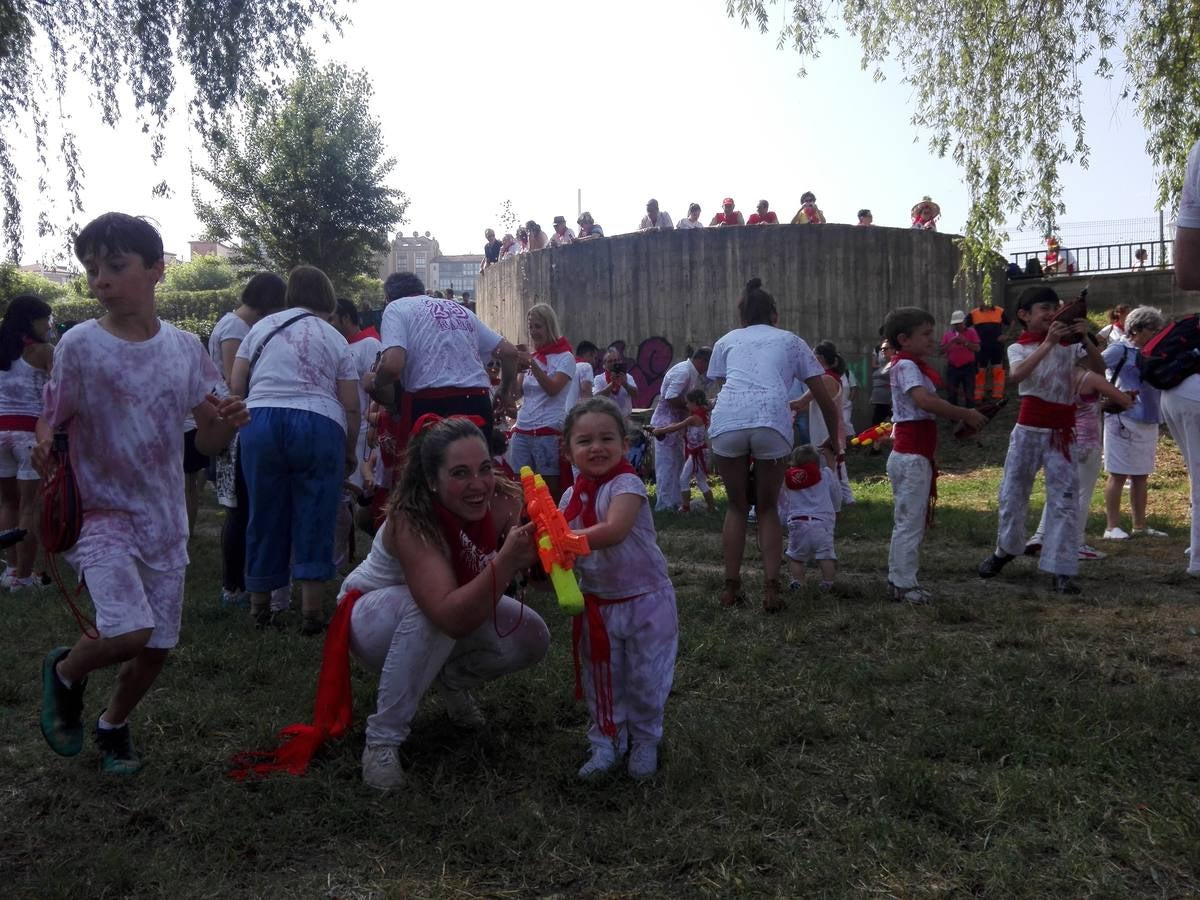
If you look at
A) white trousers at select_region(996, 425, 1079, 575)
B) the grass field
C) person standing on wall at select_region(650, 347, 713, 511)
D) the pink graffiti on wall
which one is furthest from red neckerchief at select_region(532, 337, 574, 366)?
the pink graffiti on wall

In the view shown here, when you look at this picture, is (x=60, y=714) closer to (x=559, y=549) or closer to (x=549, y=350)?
(x=559, y=549)

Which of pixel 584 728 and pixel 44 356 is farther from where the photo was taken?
pixel 44 356

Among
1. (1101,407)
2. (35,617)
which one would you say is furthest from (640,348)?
(35,617)

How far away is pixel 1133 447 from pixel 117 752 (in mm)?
7847

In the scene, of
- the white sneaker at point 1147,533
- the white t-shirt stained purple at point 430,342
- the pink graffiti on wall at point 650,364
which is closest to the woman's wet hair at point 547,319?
the white t-shirt stained purple at point 430,342

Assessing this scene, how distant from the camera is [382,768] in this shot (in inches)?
137

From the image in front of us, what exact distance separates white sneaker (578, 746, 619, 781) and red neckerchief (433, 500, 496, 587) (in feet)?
2.41

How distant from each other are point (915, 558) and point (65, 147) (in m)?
10.3

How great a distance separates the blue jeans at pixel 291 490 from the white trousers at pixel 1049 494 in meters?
4.05

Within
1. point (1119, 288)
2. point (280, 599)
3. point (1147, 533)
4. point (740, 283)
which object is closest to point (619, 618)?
point (280, 599)

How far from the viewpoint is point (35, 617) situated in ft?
19.9

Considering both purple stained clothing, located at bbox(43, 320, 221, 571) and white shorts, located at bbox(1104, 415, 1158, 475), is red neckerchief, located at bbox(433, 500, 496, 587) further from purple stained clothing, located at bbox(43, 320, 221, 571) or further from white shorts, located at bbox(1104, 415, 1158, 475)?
white shorts, located at bbox(1104, 415, 1158, 475)

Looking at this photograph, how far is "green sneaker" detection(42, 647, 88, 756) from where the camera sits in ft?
11.4

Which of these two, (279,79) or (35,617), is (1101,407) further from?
(279,79)
